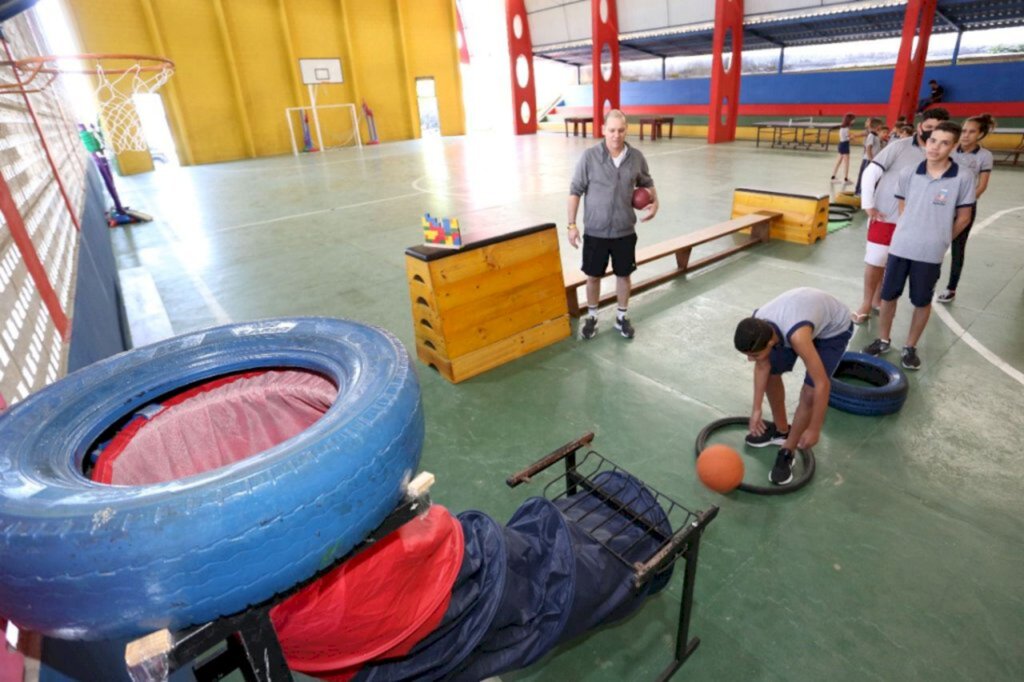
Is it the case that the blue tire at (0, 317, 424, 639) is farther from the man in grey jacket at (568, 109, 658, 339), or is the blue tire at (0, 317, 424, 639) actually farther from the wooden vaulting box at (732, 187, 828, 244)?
the wooden vaulting box at (732, 187, 828, 244)

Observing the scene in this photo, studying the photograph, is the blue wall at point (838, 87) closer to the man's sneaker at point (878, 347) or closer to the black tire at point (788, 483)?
the man's sneaker at point (878, 347)

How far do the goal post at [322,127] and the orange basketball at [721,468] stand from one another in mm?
22510

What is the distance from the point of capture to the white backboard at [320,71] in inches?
859

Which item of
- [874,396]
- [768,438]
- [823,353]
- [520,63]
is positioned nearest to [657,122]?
[520,63]

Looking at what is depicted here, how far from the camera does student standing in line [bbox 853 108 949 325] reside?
4379mm

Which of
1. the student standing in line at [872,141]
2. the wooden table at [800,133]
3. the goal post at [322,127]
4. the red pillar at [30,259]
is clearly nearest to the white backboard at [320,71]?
the goal post at [322,127]

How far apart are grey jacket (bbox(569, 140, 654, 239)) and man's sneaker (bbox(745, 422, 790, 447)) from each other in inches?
81.1

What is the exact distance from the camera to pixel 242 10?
2027 cm

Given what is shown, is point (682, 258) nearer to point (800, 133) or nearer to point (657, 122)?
point (800, 133)

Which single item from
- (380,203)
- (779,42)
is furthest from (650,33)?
(380,203)

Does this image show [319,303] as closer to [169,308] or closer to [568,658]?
[169,308]

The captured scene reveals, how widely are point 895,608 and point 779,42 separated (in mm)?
23130

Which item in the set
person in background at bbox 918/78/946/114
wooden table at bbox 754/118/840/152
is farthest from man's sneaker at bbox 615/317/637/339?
person in background at bbox 918/78/946/114

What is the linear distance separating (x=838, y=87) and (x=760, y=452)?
20.0m
